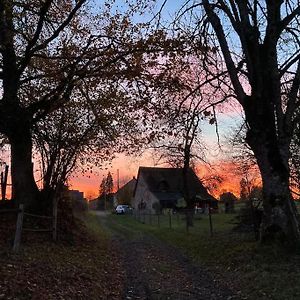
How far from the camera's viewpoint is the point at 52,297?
8203 mm

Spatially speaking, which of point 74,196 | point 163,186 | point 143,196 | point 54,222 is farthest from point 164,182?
point 54,222

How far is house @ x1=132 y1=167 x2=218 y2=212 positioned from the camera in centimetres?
6775

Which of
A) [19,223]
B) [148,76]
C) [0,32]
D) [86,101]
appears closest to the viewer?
[19,223]

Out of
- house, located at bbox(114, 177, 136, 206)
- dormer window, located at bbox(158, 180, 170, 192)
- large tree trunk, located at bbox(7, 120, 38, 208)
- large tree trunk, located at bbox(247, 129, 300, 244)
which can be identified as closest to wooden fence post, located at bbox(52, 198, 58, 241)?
large tree trunk, located at bbox(7, 120, 38, 208)

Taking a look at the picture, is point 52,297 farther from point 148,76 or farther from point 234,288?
point 148,76

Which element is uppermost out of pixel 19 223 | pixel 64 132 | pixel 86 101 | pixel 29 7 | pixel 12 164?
pixel 29 7

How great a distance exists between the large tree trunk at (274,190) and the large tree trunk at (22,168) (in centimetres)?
911

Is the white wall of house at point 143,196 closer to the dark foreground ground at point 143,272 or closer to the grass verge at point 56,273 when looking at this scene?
the dark foreground ground at point 143,272

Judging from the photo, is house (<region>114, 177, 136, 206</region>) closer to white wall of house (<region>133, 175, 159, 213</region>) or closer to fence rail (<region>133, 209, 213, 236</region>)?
white wall of house (<region>133, 175, 159, 213</region>)

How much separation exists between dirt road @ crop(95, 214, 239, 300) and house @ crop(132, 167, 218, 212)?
49.3m

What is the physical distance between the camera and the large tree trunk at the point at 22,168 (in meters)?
17.5

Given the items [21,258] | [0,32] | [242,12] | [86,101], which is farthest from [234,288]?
[86,101]

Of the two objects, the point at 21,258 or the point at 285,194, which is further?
the point at 285,194

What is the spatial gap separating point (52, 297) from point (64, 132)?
13263 mm
